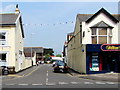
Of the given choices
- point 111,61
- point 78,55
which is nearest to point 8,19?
point 78,55

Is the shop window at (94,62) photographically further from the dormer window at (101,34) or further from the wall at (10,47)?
the wall at (10,47)

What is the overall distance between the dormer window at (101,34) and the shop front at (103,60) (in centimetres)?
119

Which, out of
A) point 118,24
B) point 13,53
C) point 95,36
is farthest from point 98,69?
point 13,53

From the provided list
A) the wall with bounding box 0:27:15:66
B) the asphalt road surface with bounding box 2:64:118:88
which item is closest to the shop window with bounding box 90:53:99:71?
the asphalt road surface with bounding box 2:64:118:88

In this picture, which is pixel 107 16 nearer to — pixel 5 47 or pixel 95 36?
pixel 95 36

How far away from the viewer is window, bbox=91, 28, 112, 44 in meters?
27.3

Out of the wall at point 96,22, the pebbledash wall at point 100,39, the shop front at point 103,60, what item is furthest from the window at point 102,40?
the shop front at point 103,60

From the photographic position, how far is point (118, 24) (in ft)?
90.9

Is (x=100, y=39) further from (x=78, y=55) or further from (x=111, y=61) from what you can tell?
(x=78, y=55)

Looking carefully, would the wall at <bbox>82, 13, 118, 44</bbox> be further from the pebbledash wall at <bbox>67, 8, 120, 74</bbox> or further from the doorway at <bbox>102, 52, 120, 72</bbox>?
the doorway at <bbox>102, 52, 120, 72</bbox>

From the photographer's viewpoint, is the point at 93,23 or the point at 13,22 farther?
the point at 13,22

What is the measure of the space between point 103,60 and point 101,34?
9.54ft

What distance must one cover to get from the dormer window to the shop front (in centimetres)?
119

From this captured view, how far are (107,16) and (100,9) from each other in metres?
1.15
